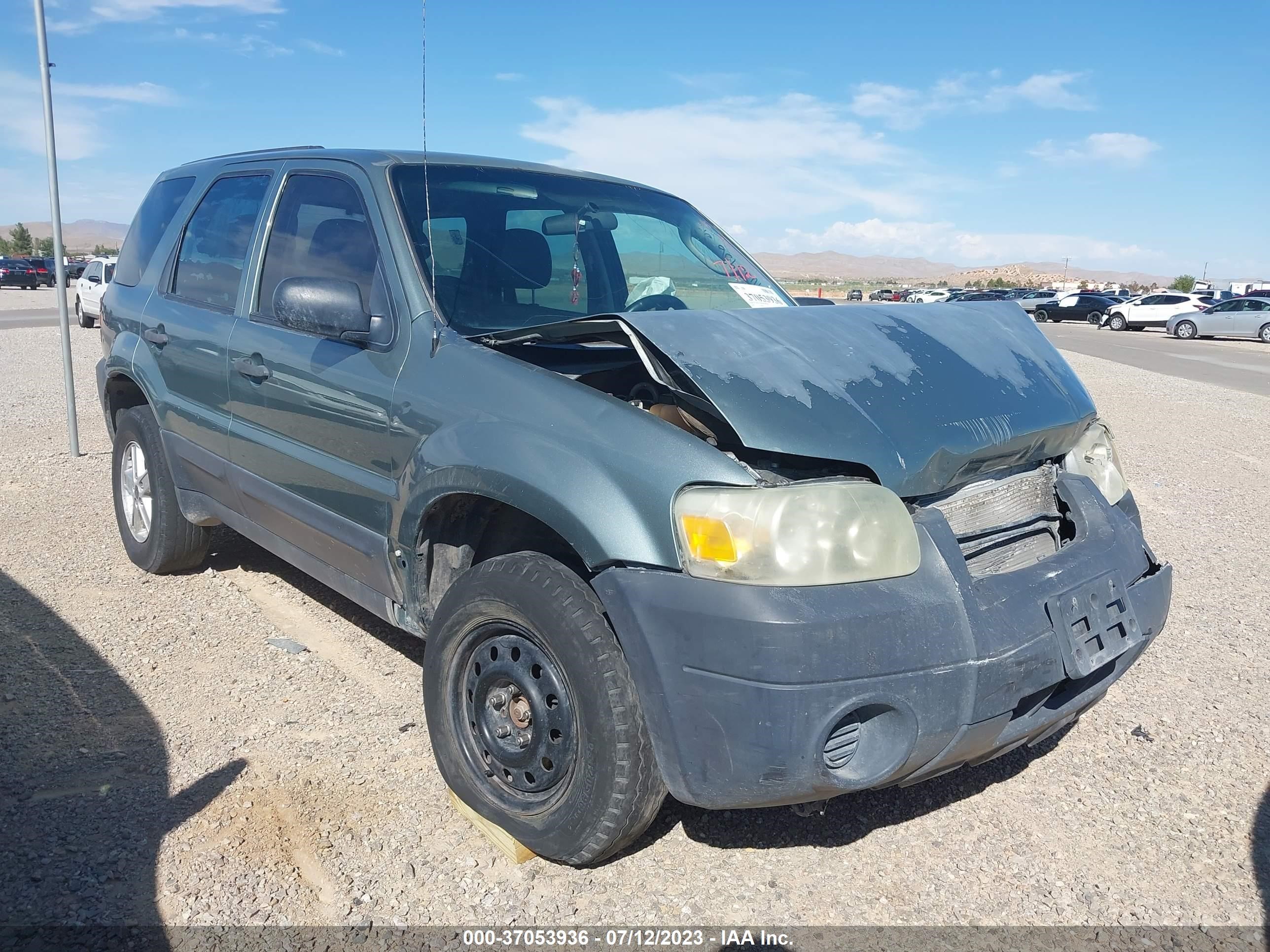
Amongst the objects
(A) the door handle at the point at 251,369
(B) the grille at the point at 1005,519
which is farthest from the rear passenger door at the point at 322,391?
(B) the grille at the point at 1005,519

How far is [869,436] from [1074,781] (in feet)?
5.36

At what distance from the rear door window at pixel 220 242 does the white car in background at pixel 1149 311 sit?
4174cm

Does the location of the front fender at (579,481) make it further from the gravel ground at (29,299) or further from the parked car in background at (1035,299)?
the parked car in background at (1035,299)

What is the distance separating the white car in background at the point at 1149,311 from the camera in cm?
4012

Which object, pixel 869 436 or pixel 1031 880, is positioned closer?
pixel 869 436

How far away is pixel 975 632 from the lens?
7.71ft

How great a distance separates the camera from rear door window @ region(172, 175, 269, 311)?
4.07 metres

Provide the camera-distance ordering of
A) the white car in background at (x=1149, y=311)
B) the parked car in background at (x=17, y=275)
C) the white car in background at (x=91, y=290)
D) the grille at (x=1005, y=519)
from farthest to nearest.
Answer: the parked car in background at (x=17, y=275) < the white car in background at (x=1149, y=311) < the white car in background at (x=91, y=290) < the grille at (x=1005, y=519)

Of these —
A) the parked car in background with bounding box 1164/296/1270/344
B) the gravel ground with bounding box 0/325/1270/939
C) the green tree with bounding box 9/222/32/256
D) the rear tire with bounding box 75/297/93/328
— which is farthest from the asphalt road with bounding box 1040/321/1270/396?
the green tree with bounding box 9/222/32/256

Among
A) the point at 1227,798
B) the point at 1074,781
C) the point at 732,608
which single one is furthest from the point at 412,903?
the point at 1227,798

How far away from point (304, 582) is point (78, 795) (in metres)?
2.15

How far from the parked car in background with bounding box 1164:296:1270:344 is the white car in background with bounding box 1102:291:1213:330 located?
4.42 m

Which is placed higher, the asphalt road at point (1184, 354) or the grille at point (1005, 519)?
the grille at point (1005, 519)

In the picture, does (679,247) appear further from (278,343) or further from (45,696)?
(45,696)
